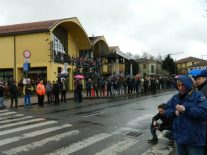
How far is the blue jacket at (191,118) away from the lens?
4539 millimetres

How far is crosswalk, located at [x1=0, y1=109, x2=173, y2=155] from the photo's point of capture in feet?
28.2

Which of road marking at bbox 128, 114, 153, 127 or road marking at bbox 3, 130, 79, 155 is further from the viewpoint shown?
road marking at bbox 128, 114, 153, 127

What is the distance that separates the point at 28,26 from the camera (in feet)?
134

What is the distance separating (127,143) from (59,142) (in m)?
1.72

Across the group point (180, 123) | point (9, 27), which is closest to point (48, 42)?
point (9, 27)

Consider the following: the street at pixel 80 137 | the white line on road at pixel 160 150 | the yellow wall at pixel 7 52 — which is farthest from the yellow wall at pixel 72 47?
the white line on road at pixel 160 150

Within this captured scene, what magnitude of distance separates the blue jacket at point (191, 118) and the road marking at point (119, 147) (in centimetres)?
381

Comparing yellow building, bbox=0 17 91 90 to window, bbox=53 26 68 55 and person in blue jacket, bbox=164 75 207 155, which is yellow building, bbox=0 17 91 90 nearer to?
window, bbox=53 26 68 55

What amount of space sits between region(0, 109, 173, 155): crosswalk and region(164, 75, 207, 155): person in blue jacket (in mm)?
3782

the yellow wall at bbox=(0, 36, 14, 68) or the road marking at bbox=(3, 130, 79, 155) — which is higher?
the yellow wall at bbox=(0, 36, 14, 68)

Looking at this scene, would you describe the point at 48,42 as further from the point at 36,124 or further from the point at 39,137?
the point at 39,137

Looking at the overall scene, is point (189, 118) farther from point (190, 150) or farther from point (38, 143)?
point (38, 143)

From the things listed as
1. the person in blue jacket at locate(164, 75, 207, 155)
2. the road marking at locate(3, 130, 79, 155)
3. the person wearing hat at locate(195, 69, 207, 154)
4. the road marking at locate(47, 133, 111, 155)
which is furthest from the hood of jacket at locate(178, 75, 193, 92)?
the road marking at locate(3, 130, 79, 155)

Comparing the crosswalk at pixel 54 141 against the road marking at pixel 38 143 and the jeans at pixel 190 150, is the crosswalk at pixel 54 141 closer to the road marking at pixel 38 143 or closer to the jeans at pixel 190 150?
the road marking at pixel 38 143
